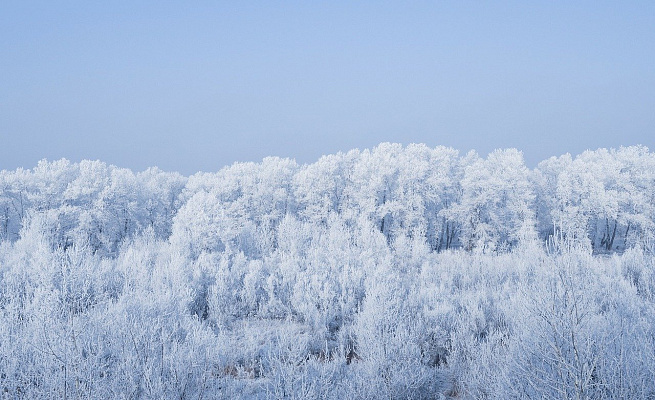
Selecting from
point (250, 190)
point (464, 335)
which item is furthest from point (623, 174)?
point (464, 335)

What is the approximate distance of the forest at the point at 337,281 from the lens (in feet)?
17.8

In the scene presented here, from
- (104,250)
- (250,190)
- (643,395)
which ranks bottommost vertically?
(104,250)

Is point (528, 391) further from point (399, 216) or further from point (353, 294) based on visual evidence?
point (399, 216)

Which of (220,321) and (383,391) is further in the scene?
(220,321)

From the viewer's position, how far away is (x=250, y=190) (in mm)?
38188

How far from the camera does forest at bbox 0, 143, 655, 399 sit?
543cm

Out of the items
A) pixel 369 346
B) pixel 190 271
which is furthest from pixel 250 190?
pixel 369 346

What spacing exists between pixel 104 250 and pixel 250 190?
13.4 metres

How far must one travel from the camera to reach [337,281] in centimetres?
1483

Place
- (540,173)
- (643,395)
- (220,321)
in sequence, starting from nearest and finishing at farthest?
(643,395) < (220,321) < (540,173)

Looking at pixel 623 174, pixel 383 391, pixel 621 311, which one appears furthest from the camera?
pixel 623 174

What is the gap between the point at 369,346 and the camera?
785 cm

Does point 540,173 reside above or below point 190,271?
above

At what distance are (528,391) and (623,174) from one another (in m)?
42.0
